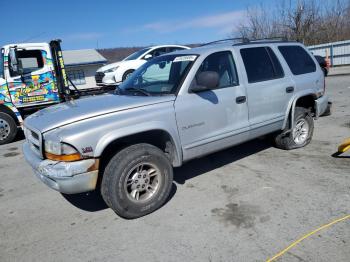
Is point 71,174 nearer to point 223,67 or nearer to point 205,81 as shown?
point 205,81

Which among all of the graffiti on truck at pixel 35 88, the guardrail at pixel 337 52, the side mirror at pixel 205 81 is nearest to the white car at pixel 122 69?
the graffiti on truck at pixel 35 88

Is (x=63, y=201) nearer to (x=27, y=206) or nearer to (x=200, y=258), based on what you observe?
(x=27, y=206)

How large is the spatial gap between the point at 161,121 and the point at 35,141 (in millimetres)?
1448

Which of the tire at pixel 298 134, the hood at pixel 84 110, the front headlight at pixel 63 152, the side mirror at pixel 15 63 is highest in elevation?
the side mirror at pixel 15 63

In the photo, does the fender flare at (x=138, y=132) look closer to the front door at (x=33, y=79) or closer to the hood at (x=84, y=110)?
the hood at (x=84, y=110)

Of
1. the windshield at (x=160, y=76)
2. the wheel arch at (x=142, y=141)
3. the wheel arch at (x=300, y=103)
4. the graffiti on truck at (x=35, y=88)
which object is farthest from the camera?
the graffiti on truck at (x=35, y=88)

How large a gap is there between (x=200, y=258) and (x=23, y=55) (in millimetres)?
7291

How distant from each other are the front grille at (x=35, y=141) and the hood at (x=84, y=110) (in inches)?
3.1

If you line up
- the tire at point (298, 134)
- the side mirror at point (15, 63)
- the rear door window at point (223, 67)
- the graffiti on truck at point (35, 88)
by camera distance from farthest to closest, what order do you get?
the graffiti on truck at point (35, 88), the side mirror at point (15, 63), the tire at point (298, 134), the rear door window at point (223, 67)

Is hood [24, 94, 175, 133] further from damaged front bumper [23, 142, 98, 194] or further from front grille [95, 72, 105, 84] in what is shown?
front grille [95, 72, 105, 84]

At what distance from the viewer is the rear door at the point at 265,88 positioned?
4305 mm

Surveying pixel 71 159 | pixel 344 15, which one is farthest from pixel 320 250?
pixel 344 15

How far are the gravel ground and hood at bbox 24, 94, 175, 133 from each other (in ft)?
3.77

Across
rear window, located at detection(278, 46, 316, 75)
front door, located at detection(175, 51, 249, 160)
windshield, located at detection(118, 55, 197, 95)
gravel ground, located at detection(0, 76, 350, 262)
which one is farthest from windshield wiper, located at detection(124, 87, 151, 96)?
rear window, located at detection(278, 46, 316, 75)
